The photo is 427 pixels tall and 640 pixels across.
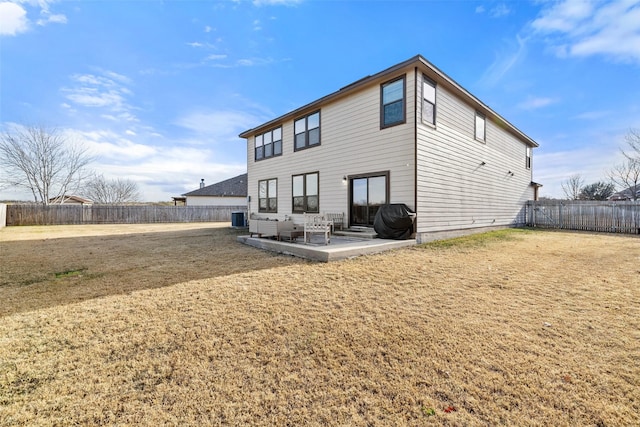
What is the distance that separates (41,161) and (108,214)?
9847 mm

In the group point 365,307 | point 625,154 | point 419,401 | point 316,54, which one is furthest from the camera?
point 625,154

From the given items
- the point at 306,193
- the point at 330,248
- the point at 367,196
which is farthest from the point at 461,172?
the point at 330,248

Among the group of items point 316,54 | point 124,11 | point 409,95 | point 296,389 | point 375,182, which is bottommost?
point 296,389

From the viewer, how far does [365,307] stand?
12.0 feet

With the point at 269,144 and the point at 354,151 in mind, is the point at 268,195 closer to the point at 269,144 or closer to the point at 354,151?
the point at 269,144

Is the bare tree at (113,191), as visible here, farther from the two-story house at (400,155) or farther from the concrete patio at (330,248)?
the concrete patio at (330,248)

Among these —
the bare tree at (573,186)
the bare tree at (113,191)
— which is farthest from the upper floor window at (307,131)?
the bare tree at (113,191)

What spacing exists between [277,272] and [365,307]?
92.6 inches

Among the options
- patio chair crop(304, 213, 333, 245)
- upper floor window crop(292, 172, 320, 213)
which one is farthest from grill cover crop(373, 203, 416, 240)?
upper floor window crop(292, 172, 320, 213)

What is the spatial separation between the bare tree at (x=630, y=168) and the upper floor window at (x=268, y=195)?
2858 cm

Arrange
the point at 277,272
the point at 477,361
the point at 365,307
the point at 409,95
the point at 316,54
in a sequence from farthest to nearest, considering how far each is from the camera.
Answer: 1. the point at 316,54
2. the point at 409,95
3. the point at 277,272
4. the point at 365,307
5. the point at 477,361

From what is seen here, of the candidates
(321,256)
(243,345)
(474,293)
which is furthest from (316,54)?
(243,345)

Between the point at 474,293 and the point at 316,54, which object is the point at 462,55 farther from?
the point at 474,293

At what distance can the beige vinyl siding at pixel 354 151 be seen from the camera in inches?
332
